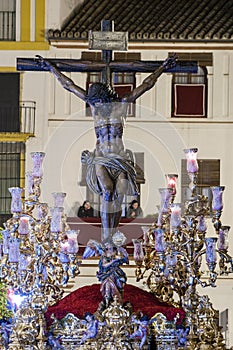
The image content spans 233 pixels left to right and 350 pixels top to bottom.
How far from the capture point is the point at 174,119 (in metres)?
31.3

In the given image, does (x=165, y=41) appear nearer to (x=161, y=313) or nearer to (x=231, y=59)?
(x=231, y=59)

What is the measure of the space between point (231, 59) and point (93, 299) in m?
16.1

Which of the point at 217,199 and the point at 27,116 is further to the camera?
the point at 27,116

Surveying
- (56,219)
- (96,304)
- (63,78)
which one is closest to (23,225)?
(56,219)

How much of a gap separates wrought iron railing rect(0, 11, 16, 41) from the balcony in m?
1.33

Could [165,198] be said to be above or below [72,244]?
above

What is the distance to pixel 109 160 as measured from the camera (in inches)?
578

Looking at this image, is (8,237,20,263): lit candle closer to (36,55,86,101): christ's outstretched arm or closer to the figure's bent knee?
the figure's bent knee

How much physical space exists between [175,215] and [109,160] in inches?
61.2

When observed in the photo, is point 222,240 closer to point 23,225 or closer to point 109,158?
point 109,158

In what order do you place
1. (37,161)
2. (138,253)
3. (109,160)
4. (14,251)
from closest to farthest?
(109,160)
(14,251)
(138,253)
(37,161)

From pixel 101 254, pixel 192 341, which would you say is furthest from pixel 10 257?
pixel 192 341

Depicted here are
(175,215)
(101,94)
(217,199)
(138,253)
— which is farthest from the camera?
(138,253)

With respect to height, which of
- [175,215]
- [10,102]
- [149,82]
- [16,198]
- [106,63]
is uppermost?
[10,102]
